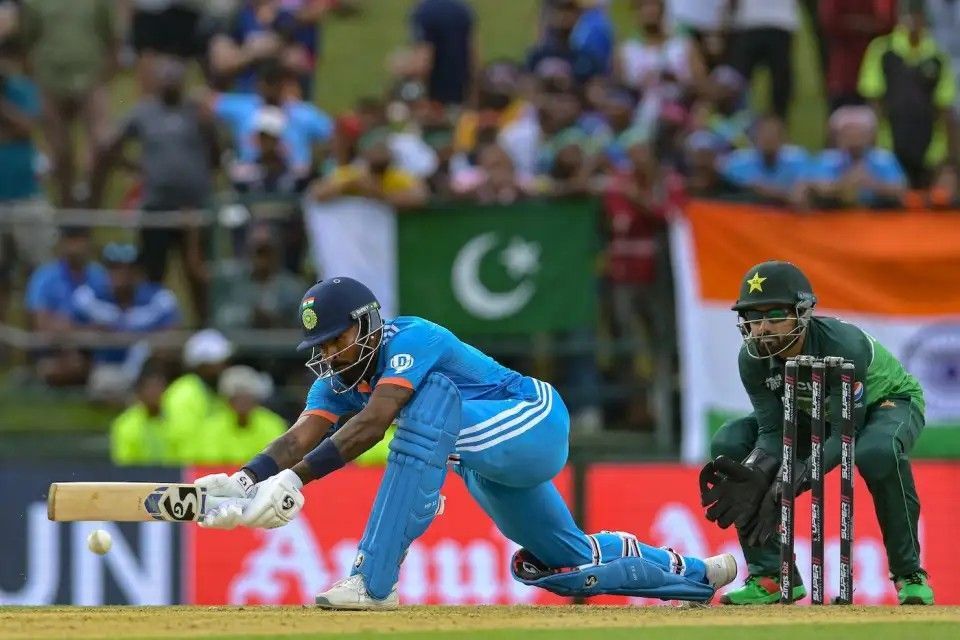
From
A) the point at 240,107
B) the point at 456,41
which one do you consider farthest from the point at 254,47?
the point at 456,41

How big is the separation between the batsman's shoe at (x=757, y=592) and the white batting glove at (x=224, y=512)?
120 inches

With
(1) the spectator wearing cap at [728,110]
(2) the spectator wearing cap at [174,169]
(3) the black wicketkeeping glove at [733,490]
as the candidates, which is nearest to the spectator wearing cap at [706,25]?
(1) the spectator wearing cap at [728,110]

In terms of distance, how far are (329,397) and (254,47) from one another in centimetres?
851

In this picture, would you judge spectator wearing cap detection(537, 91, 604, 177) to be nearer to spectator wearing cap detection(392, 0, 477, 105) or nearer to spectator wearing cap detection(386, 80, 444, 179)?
spectator wearing cap detection(386, 80, 444, 179)

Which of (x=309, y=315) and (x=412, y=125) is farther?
(x=412, y=125)

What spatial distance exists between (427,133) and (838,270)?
409 centimetres

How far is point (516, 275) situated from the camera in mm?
15508

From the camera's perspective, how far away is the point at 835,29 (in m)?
17.9

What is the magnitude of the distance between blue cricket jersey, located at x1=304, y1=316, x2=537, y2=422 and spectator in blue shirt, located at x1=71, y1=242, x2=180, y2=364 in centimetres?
658

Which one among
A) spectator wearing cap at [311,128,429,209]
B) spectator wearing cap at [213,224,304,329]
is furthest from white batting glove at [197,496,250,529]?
spectator wearing cap at [311,128,429,209]

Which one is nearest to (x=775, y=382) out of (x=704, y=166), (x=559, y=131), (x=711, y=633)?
(x=711, y=633)

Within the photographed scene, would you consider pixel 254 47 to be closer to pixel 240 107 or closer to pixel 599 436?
pixel 240 107

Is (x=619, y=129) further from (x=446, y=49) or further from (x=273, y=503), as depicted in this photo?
(x=273, y=503)

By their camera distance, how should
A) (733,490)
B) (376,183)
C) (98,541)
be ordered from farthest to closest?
(376,183)
(733,490)
(98,541)
